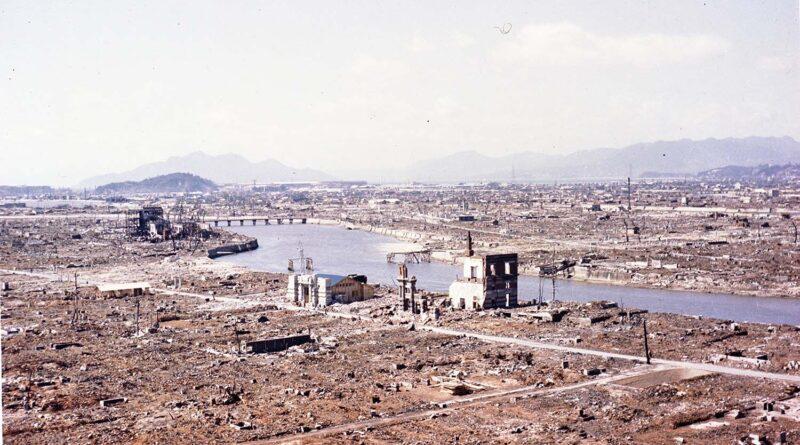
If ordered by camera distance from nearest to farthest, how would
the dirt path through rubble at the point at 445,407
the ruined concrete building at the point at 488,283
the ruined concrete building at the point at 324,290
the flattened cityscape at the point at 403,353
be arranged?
1. the dirt path through rubble at the point at 445,407
2. the flattened cityscape at the point at 403,353
3. the ruined concrete building at the point at 488,283
4. the ruined concrete building at the point at 324,290

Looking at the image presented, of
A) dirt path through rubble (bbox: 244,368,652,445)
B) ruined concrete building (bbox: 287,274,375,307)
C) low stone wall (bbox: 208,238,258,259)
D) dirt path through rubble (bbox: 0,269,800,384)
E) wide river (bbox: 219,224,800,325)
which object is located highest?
ruined concrete building (bbox: 287,274,375,307)

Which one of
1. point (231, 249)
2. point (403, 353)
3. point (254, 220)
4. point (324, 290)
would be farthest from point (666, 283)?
point (254, 220)

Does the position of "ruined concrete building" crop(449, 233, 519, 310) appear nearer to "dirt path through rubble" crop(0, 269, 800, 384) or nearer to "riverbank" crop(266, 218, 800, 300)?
"dirt path through rubble" crop(0, 269, 800, 384)

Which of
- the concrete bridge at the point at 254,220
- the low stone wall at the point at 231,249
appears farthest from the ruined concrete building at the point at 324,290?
the concrete bridge at the point at 254,220

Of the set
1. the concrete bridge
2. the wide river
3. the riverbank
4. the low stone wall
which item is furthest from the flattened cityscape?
the concrete bridge

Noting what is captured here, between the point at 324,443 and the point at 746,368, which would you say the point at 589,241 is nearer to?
the point at 746,368

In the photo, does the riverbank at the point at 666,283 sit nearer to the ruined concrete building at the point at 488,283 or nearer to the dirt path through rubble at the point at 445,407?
the ruined concrete building at the point at 488,283

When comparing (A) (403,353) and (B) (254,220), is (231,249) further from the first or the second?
(A) (403,353)
